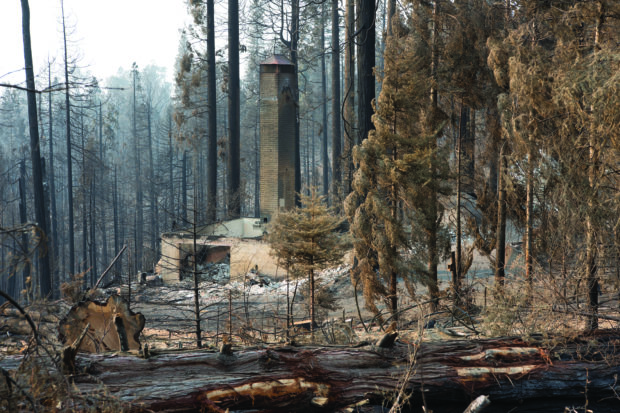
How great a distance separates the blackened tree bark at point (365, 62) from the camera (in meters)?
13.0

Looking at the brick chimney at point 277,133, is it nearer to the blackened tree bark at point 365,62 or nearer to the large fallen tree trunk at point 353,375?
the blackened tree bark at point 365,62

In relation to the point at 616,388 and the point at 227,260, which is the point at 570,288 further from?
the point at 227,260

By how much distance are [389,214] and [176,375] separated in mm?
5871

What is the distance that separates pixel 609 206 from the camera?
8.26 metres

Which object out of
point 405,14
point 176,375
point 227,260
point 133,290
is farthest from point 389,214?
point 227,260

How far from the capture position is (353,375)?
5418mm

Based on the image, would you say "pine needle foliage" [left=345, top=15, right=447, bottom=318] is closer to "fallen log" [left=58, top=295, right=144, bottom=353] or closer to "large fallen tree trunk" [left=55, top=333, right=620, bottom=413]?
"large fallen tree trunk" [left=55, top=333, right=620, bottom=413]

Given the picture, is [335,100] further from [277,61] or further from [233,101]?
[277,61]

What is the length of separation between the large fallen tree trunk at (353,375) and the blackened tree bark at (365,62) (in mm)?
8211

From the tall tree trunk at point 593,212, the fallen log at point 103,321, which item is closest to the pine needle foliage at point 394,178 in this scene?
the tall tree trunk at point 593,212

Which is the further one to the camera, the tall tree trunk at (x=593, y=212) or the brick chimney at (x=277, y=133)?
the brick chimney at (x=277, y=133)

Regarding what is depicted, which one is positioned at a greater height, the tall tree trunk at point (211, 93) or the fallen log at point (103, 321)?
the tall tree trunk at point (211, 93)

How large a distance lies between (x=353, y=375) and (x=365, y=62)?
31.1 feet

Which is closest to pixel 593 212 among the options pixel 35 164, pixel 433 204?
pixel 433 204
